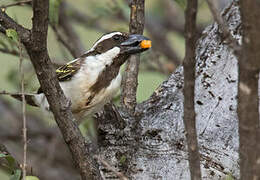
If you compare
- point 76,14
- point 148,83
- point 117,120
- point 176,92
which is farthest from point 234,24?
point 76,14

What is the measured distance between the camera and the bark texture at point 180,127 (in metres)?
2.50

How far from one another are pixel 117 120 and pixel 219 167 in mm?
564

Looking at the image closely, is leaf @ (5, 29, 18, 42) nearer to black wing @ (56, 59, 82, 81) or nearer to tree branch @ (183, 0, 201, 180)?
tree branch @ (183, 0, 201, 180)

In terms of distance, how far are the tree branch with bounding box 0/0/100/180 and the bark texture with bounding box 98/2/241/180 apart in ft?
1.09

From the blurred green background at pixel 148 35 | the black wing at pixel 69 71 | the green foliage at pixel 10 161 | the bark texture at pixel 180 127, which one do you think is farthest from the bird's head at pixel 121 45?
the green foliage at pixel 10 161

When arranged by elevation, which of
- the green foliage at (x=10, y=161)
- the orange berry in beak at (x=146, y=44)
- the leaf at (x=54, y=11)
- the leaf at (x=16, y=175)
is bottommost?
the leaf at (x=16, y=175)

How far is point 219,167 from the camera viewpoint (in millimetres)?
2473

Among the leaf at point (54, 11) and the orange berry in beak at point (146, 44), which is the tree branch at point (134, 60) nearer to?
the orange berry in beak at point (146, 44)

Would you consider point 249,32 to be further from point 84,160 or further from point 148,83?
point 148,83

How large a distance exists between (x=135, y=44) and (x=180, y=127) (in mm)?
625

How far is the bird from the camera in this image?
312cm

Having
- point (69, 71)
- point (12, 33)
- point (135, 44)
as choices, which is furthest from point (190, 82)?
point (69, 71)

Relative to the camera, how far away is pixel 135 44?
3051 mm

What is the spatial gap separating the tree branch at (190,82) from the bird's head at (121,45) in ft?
3.98
